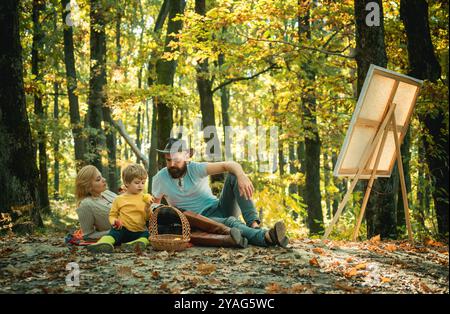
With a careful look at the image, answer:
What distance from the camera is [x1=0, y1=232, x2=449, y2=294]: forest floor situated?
4109 mm

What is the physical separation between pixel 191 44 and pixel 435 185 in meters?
5.37

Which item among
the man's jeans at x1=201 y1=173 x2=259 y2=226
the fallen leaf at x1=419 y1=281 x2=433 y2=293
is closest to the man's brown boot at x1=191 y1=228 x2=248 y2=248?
the man's jeans at x1=201 y1=173 x2=259 y2=226

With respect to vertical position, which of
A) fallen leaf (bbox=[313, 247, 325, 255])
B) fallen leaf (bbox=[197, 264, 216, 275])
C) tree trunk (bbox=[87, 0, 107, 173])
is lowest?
fallen leaf (bbox=[313, 247, 325, 255])

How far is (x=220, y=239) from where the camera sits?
603cm

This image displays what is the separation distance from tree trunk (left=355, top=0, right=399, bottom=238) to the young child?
378 centimetres

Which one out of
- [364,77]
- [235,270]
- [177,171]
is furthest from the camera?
[364,77]

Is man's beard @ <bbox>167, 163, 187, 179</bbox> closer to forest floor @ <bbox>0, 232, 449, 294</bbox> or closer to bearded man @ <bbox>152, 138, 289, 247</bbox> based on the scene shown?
bearded man @ <bbox>152, 138, 289, 247</bbox>

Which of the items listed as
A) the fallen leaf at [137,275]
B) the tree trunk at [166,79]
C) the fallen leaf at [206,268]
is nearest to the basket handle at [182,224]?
the fallen leaf at [206,268]

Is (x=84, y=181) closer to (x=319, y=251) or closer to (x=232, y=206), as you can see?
(x=232, y=206)

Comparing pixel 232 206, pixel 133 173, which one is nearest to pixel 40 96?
pixel 133 173

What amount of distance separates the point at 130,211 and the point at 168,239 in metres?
0.68
